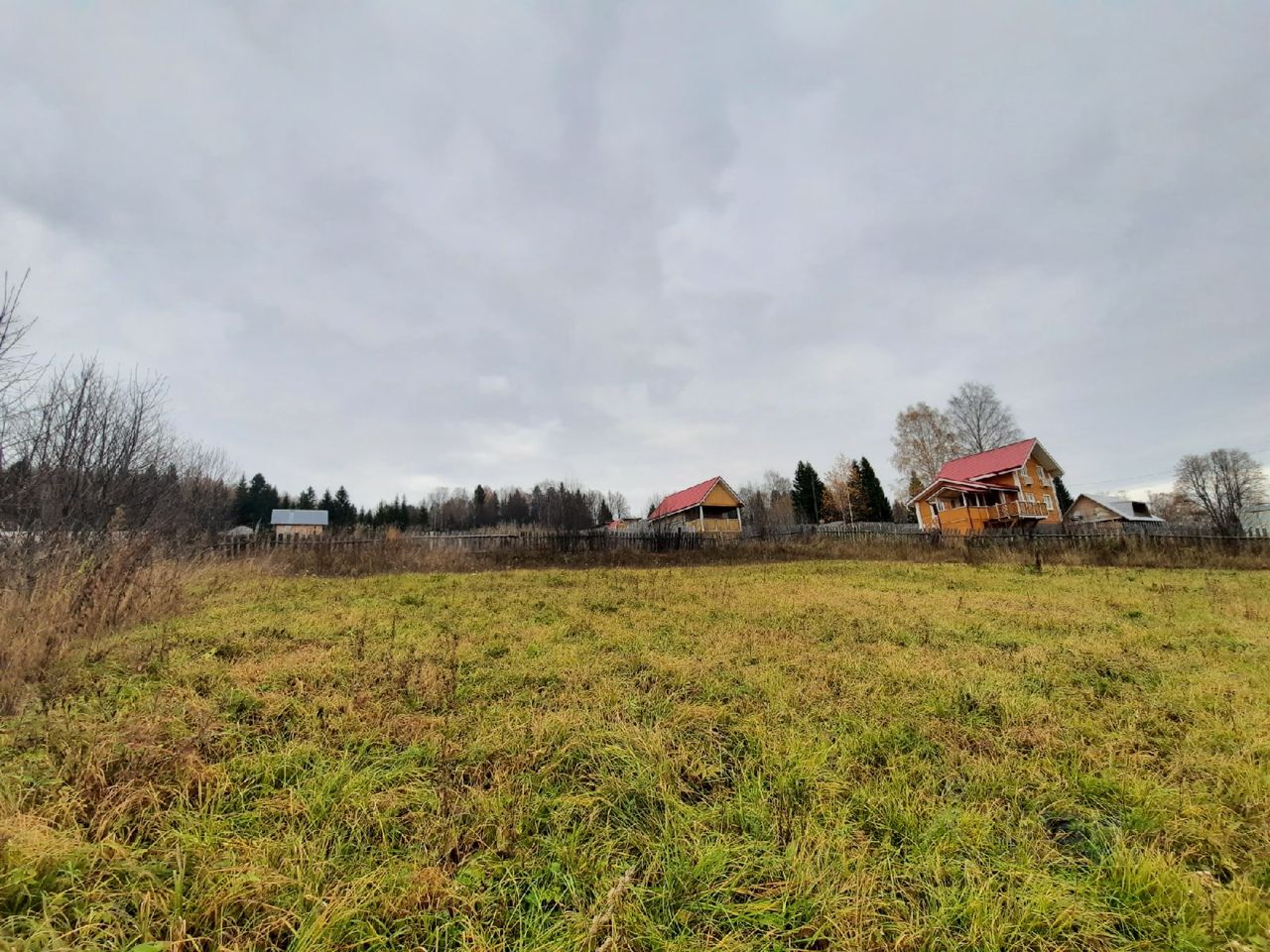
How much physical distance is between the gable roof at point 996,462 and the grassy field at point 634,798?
28.5 meters

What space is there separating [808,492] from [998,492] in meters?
22.5

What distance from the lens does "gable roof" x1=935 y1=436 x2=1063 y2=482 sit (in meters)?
28.8

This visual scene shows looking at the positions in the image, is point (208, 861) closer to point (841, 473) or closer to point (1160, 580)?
point (1160, 580)

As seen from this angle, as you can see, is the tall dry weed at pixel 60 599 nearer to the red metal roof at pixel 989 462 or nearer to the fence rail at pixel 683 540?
the fence rail at pixel 683 540

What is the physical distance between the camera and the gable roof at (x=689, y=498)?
115ft

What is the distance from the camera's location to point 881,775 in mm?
2750

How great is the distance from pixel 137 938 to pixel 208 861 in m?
0.33

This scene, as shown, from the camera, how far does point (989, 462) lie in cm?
3050

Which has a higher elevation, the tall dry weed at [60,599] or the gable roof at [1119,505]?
the gable roof at [1119,505]

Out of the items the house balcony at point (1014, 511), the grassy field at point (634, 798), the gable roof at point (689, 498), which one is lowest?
the grassy field at point (634, 798)

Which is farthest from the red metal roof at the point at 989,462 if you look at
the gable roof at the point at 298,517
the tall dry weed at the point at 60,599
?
the gable roof at the point at 298,517

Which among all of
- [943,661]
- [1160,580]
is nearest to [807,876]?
[943,661]

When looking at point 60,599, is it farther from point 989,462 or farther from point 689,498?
point 989,462

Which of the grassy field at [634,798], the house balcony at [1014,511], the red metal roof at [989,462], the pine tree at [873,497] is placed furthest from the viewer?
the pine tree at [873,497]
